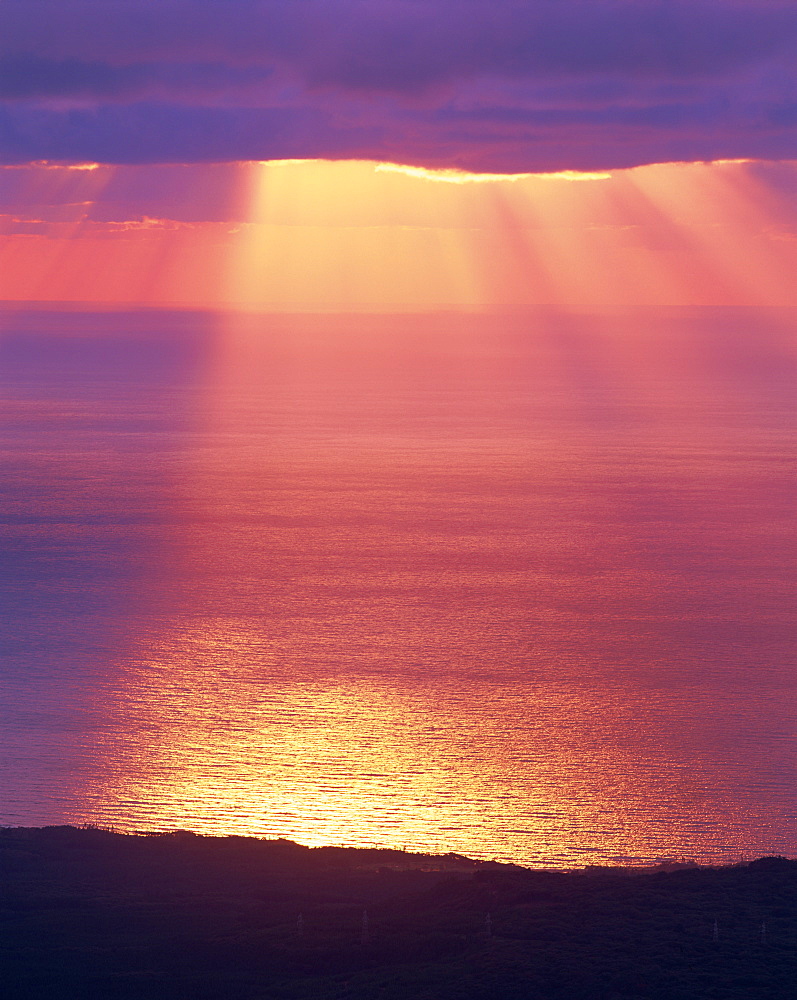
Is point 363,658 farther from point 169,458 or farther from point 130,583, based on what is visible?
point 169,458

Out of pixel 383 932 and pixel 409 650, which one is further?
pixel 409 650

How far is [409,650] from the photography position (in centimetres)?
5291

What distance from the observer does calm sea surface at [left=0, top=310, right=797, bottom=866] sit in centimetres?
3794

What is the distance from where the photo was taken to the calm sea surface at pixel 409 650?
37.9m

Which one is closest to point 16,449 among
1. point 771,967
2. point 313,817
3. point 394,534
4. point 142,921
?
point 394,534

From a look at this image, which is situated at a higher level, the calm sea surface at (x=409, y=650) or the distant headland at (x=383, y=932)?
the calm sea surface at (x=409, y=650)

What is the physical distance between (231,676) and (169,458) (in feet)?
210

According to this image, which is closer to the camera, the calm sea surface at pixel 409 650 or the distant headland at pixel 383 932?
the distant headland at pixel 383 932

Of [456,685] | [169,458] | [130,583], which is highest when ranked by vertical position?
[169,458]

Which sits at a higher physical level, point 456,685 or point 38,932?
point 456,685

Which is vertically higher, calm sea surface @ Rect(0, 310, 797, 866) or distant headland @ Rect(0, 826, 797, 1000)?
calm sea surface @ Rect(0, 310, 797, 866)

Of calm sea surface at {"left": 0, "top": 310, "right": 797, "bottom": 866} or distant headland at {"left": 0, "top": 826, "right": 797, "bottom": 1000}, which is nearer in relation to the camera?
distant headland at {"left": 0, "top": 826, "right": 797, "bottom": 1000}

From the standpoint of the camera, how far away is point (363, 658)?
51.9 metres

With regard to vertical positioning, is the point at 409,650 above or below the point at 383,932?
above
